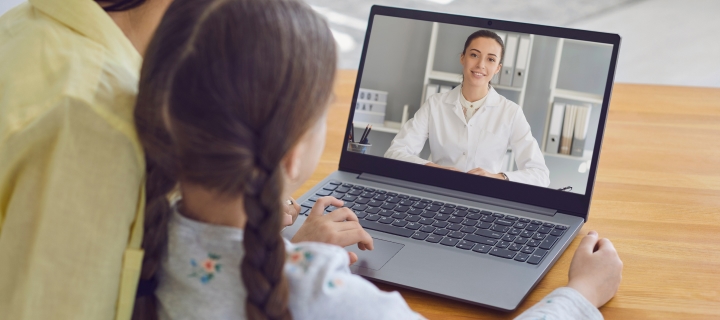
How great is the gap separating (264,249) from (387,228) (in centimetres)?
39

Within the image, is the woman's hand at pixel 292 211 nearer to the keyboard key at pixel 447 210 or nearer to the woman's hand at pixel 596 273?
the keyboard key at pixel 447 210

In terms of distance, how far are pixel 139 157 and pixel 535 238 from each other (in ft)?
1.76

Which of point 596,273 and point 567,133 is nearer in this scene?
point 596,273

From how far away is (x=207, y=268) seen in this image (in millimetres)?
559

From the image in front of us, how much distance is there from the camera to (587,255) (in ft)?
2.54

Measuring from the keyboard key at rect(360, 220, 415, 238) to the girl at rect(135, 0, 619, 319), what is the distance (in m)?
0.30

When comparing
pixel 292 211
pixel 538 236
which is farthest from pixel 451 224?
pixel 292 211

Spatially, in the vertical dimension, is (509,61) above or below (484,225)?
above

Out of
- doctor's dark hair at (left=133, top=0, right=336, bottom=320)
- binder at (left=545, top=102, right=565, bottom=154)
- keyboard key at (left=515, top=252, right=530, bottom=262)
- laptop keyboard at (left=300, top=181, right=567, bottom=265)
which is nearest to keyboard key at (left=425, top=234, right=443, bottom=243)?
laptop keyboard at (left=300, top=181, right=567, bottom=265)

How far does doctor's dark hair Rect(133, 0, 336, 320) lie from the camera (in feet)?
1.60

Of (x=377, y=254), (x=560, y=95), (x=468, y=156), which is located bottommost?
(x=377, y=254)

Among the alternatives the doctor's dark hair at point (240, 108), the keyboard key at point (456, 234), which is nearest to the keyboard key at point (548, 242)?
the keyboard key at point (456, 234)

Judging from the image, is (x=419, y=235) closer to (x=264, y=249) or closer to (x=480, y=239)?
(x=480, y=239)

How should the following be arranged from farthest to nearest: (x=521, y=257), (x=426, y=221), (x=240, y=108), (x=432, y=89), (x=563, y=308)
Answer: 1. (x=432, y=89)
2. (x=426, y=221)
3. (x=521, y=257)
4. (x=563, y=308)
5. (x=240, y=108)
